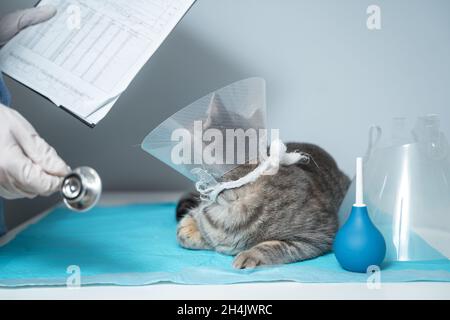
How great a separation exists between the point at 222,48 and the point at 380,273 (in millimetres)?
1032

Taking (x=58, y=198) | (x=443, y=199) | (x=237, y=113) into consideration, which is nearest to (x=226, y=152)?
(x=237, y=113)

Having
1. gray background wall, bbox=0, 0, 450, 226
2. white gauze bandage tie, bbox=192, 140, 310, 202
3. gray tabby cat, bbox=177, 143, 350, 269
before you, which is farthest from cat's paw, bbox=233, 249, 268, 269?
gray background wall, bbox=0, 0, 450, 226

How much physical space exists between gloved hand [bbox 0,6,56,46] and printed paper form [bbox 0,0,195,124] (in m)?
0.02

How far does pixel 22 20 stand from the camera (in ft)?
3.81

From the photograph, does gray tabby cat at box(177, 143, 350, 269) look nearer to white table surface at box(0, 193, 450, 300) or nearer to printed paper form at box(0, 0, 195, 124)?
white table surface at box(0, 193, 450, 300)

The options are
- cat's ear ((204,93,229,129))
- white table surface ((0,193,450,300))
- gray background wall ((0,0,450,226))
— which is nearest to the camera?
white table surface ((0,193,450,300))

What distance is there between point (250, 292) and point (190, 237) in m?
0.35

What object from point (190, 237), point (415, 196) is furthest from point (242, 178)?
point (415, 196)

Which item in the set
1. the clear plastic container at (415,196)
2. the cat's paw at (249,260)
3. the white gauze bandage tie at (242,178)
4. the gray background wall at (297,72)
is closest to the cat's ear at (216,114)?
the white gauze bandage tie at (242,178)

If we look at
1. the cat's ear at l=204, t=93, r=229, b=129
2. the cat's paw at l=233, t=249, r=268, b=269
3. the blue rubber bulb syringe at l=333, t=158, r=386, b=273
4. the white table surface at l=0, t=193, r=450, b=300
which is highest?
the cat's ear at l=204, t=93, r=229, b=129

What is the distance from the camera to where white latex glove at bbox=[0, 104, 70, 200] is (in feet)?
2.92

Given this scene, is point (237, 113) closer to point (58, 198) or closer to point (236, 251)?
point (236, 251)

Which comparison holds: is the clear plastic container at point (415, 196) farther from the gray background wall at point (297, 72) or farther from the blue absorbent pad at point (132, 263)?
the gray background wall at point (297, 72)

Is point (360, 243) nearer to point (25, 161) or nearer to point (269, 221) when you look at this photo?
point (269, 221)
